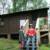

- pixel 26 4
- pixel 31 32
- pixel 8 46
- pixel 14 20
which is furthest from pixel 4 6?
pixel 31 32

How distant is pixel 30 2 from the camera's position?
1659 cm

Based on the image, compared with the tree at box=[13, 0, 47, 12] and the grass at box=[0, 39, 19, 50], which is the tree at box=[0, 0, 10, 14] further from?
the grass at box=[0, 39, 19, 50]

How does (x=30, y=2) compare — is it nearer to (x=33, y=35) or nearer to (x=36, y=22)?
(x=36, y=22)

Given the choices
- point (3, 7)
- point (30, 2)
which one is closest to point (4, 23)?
point (3, 7)

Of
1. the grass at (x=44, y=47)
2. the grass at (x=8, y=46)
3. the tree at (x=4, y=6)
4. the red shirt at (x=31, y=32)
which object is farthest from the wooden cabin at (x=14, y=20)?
the red shirt at (x=31, y=32)

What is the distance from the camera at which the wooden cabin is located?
15.5 metres

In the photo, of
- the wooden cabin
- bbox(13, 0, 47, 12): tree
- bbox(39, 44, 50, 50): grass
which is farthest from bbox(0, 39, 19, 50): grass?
bbox(13, 0, 47, 12): tree

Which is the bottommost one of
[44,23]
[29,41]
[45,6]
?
[29,41]

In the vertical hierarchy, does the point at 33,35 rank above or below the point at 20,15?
below

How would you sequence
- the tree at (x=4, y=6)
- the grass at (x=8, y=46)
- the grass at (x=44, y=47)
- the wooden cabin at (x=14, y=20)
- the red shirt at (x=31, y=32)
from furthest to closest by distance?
1. the tree at (x=4, y=6)
2. the wooden cabin at (x=14, y=20)
3. the grass at (x=8, y=46)
4. the grass at (x=44, y=47)
5. the red shirt at (x=31, y=32)

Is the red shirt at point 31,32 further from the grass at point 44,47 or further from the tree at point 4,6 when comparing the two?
the tree at point 4,6

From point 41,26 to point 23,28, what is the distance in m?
1.28

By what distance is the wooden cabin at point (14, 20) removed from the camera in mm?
15543

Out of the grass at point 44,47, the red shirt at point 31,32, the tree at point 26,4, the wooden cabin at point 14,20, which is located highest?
the tree at point 26,4
